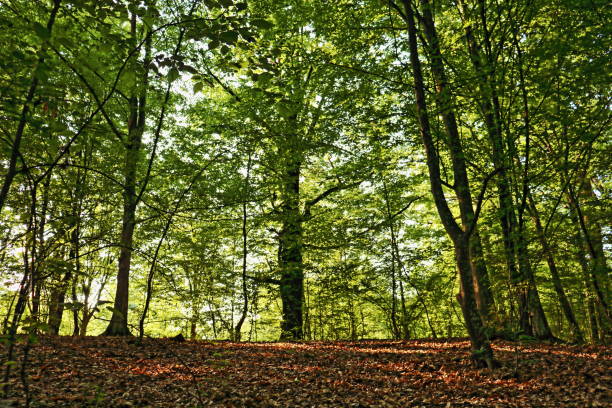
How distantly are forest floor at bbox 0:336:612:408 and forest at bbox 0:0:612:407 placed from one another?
0.06m

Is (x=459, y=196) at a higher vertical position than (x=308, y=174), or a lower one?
lower

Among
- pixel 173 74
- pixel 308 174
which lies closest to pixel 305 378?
pixel 173 74

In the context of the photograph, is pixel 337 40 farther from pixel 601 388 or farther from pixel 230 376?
pixel 601 388

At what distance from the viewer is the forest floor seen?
16.2 feet

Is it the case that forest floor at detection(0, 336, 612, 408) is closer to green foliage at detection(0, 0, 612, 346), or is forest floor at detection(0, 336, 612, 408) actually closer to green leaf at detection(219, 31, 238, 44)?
green foliage at detection(0, 0, 612, 346)

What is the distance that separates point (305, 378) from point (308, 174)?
403 inches

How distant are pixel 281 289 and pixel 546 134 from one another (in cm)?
943

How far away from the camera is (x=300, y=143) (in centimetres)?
968

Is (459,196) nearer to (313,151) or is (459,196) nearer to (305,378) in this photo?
(305,378)

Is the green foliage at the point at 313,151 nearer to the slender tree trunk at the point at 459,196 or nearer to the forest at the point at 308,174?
the forest at the point at 308,174

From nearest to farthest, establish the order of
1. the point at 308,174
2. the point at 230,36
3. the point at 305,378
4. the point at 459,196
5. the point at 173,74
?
the point at 230,36
the point at 173,74
the point at 305,378
the point at 459,196
the point at 308,174

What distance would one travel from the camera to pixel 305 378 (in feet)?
20.6

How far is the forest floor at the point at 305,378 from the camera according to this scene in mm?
4930

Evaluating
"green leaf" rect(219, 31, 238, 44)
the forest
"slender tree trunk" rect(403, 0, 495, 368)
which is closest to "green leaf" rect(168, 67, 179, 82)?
the forest
